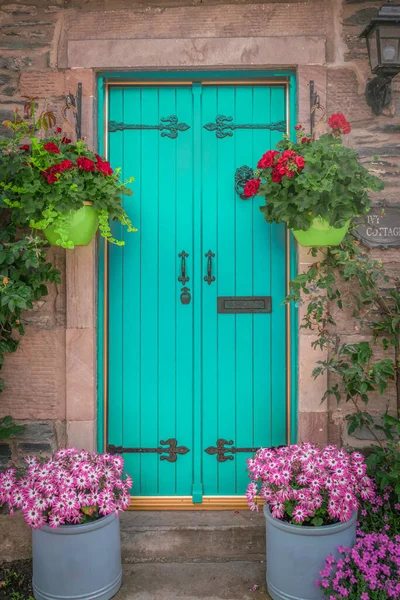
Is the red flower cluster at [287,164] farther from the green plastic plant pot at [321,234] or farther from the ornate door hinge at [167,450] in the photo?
the ornate door hinge at [167,450]

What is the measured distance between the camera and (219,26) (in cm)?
328

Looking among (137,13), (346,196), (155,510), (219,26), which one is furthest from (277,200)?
(155,510)

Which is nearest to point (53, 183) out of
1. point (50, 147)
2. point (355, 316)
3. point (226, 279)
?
point (50, 147)

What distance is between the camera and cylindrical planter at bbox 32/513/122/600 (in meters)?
2.73

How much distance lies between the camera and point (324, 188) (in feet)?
8.80

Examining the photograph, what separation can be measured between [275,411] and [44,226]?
5.60 feet

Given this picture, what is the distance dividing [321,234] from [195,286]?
857 millimetres

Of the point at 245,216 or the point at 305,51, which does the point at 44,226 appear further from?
the point at 305,51

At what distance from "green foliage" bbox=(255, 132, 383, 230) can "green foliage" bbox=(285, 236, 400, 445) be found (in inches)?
11.2

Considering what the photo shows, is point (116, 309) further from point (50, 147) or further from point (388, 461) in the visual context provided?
point (388, 461)

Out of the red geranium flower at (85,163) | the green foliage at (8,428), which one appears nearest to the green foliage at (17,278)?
the green foliage at (8,428)

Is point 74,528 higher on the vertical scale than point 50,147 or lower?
lower

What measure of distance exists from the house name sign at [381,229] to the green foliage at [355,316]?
0.28 ft

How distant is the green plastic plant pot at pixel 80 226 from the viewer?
2.88 metres
